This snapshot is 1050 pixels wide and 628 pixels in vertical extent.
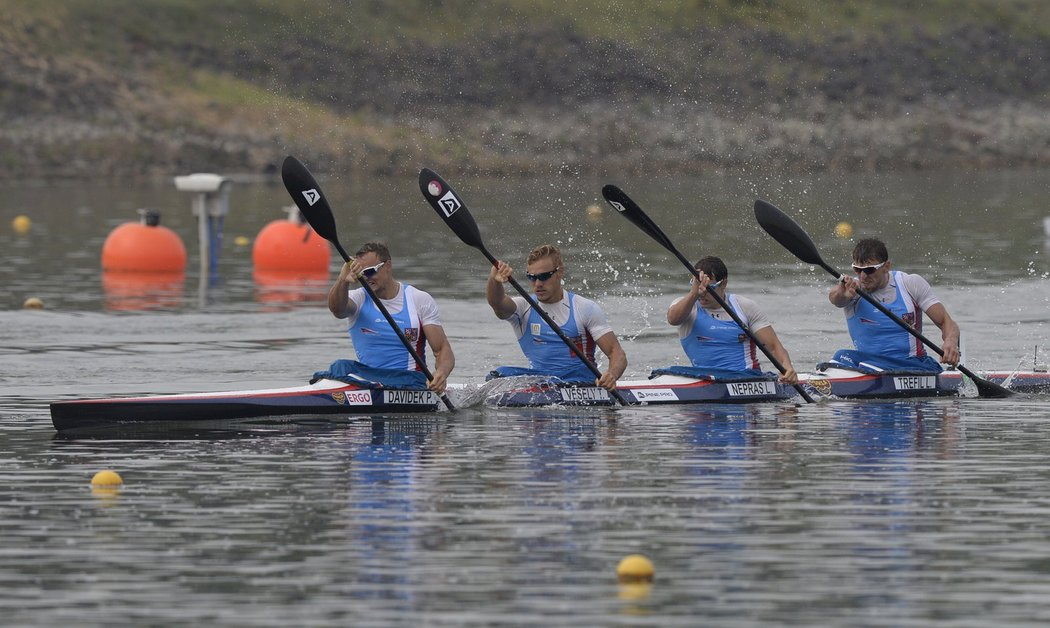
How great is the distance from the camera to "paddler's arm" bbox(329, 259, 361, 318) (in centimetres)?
1501

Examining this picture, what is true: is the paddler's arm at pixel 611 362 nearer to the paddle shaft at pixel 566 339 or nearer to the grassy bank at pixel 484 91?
the paddle shaft at pixel 566 339

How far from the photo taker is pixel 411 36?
64062mm

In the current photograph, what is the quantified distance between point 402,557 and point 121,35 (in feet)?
178

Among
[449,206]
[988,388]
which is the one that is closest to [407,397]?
[449,206]

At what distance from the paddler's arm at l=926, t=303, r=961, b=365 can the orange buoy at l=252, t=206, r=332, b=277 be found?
49.1 ft

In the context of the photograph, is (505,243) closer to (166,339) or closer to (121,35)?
(166,339)

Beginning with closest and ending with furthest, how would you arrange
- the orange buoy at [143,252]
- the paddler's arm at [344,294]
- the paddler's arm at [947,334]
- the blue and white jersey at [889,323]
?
the paddler's arm at [344,294]
the paddler's arm at [947,334]
the blue and white jersey at [889,323]
the orange buoy at [143,252]

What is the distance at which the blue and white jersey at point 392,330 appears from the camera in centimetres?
1574

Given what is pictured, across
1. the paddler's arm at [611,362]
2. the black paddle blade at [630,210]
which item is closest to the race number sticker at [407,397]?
the paddler's arm at [611,362]

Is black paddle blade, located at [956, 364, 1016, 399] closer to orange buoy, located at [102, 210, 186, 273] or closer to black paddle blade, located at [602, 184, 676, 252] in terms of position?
black paddle blade, located at [602, 184, 676, 252]

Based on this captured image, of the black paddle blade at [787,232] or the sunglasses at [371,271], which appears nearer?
the sunglasses at [371,271]

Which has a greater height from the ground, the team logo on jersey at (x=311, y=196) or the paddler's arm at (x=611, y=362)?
the team logo on jersey at (x=311, y=196)

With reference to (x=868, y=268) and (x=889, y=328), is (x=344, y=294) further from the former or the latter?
(x=889, y=328)

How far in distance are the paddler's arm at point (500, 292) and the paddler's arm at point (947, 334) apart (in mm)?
3869
